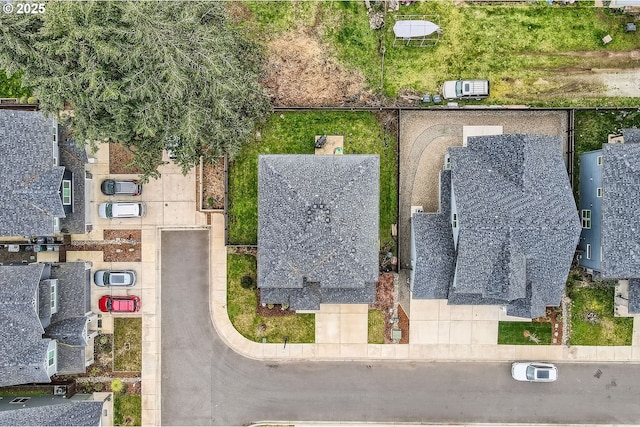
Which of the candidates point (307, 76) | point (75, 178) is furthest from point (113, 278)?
point (307, 76)

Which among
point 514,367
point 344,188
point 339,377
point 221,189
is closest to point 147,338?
point 221,189

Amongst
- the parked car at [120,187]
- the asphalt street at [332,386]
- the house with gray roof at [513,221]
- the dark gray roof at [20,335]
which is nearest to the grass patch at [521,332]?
the asphalt street at [332,386]

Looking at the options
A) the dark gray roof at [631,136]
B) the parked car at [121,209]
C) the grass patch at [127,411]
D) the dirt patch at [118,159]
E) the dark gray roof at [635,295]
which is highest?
the dark gray roof at [631,136]

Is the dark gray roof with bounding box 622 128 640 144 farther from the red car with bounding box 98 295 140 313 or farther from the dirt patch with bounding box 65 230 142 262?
the red car with bounding box 98 295 140 313

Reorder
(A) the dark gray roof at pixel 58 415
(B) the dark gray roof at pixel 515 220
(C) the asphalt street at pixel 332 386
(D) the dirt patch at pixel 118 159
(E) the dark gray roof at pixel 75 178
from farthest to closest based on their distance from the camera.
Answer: (D) the dirt patch at pixel 118 159, (C) the asphalt street at pixel 332 386, (E) the dark gray roof at pixel 75 178, (A) the dark gray roof at pixel 58 415, (B) the dark gray roof at pixel 515 220

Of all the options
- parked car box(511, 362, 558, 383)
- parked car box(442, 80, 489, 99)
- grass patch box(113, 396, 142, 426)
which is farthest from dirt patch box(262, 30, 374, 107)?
grass patch box(113, 396, 142, 426)

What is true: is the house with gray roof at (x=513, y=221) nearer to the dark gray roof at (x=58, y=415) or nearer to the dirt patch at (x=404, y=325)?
the dirt patch at (x=404, y=325)
